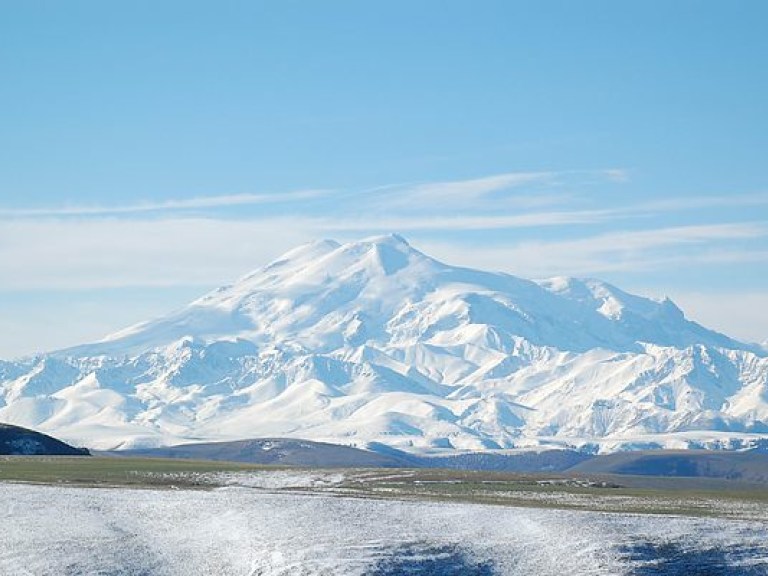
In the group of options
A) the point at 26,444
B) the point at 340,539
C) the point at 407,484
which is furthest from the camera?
the point at 26,444

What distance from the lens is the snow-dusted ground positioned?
2392 inches

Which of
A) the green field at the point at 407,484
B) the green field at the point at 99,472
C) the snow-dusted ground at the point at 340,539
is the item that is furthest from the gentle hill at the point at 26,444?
the snow-dusted ground at the point at 340,539

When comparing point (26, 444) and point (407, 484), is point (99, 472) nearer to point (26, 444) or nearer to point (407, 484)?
point (407, 484)

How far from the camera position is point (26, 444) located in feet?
580

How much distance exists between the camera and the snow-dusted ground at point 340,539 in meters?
60.8

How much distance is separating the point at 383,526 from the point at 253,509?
9602 millimetres

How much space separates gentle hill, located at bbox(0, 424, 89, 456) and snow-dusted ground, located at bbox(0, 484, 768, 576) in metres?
93.3

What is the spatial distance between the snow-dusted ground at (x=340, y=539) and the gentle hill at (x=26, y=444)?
93.3 metres

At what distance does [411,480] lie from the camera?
123 meters

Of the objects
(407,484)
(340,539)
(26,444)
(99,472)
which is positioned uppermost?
(26,444)

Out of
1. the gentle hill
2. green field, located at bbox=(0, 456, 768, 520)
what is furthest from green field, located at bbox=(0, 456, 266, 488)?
the gentle hill

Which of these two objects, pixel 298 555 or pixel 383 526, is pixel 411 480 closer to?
pixel 383 526

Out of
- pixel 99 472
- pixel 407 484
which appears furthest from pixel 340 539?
pixel 99 472

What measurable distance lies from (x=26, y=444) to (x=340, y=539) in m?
119
